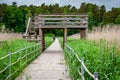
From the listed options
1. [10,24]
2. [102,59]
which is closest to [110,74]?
[102,59]

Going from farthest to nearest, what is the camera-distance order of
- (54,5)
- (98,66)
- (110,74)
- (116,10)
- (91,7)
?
(54,5) → (91,7) → (116,10) → (98,66) → (110,74)

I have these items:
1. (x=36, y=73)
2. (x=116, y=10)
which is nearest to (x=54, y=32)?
(x=116, y=10)

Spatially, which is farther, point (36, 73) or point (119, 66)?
point (36, 73)

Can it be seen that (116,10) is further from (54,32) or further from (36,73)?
(36,73)

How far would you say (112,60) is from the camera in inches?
380

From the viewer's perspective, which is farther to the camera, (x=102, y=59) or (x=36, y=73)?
(x=36, y=73)

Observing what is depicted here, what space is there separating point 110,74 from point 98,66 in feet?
2.56

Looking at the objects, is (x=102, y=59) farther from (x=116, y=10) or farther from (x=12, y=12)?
(x=116, y=10)

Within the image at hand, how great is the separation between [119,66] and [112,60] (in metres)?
0.37

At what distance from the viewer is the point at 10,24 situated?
85.9 m

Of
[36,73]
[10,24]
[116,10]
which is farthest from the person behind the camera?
[116,10]

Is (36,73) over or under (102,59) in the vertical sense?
under

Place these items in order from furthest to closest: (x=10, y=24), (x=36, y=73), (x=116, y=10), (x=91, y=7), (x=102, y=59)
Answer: (x=91, y=7), (x=116, y=10), (x=10, y=24), (x=36, y=73), (x=102, y=59)

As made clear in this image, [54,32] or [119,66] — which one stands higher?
[119,66]
